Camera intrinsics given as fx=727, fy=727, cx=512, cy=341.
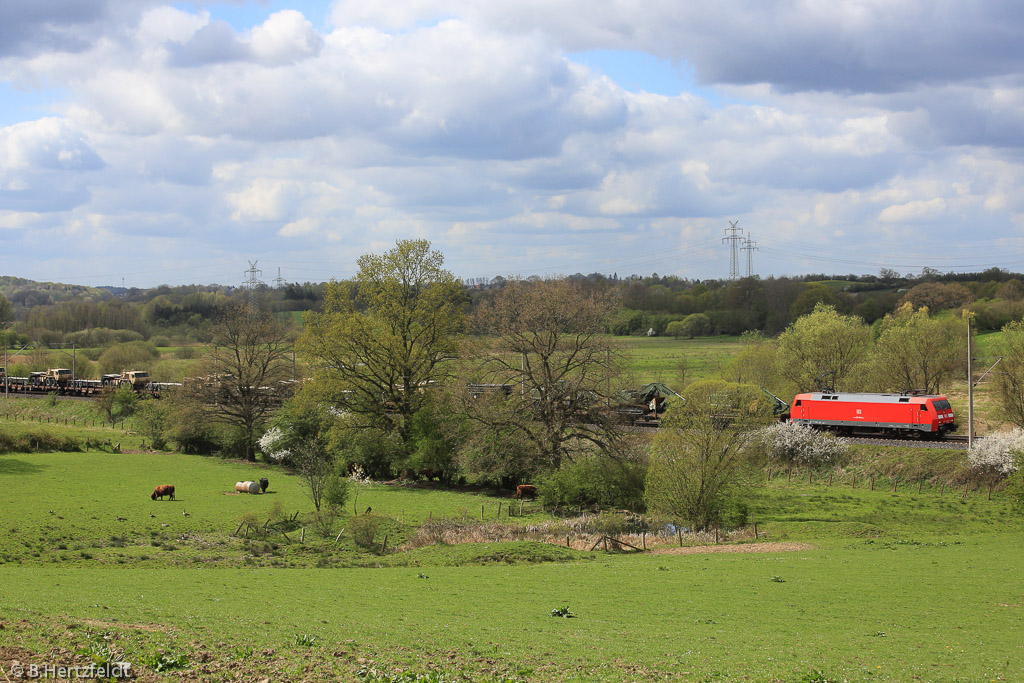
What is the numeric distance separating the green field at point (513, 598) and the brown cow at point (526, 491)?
484 cm

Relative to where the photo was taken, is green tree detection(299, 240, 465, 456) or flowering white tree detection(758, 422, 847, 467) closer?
flowering white tree detection(758, 422, 847, 467)

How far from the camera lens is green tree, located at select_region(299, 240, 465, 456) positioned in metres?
55.6

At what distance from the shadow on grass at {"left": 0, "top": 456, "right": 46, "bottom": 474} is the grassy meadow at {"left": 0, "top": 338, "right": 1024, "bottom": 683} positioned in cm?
178

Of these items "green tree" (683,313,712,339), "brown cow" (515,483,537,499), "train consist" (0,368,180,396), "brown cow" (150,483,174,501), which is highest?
"green tree" (683,313,712,339)

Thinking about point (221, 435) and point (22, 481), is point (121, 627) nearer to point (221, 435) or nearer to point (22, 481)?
point (22, 481)

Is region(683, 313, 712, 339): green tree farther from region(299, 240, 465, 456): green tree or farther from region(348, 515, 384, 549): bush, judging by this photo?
region(348, 515, 384, 549): bush

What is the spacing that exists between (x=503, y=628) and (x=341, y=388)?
4078 cm

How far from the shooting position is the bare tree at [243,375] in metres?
65.1

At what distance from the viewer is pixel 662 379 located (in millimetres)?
90938

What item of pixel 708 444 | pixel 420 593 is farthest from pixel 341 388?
pixel 420 593

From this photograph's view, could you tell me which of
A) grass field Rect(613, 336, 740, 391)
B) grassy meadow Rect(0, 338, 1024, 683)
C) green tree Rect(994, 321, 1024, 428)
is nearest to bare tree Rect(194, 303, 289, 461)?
grassy meadow Rect(0, 338, 1024, 683)

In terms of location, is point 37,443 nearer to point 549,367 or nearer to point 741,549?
point 549,367

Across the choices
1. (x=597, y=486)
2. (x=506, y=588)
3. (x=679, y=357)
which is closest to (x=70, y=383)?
(x=679, y=357)

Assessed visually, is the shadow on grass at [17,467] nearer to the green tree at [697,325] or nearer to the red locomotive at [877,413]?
the red locomotive at [877,413]
